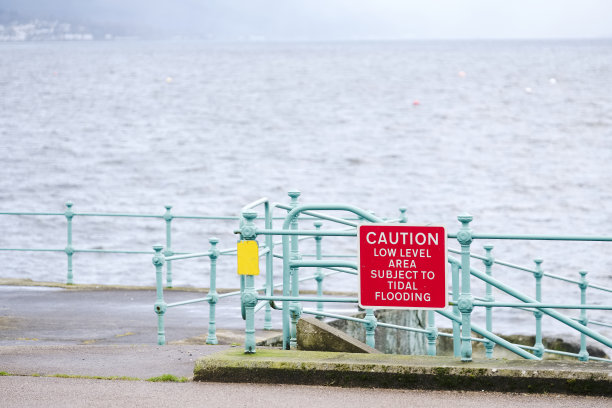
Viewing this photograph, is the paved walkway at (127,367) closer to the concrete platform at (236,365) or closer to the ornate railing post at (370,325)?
the concrete platform at (236,365)

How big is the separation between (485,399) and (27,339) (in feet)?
18.7

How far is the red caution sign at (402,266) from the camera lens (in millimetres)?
7539

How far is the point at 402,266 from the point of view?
761cm

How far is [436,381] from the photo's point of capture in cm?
737

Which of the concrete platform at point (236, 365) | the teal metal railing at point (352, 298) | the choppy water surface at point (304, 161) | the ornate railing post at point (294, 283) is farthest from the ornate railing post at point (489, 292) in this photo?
the choppy water surface at point (304, 161)

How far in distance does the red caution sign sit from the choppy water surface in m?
12.1

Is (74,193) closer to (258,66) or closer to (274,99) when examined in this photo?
(274,99)

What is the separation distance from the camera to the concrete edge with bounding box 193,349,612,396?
7.19 meters

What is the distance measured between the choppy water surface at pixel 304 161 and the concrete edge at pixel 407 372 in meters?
12.2

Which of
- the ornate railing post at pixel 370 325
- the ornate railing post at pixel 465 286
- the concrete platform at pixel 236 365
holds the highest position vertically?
the ornate railing post at pixel 465 286

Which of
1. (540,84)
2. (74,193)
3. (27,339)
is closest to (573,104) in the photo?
(540,84)

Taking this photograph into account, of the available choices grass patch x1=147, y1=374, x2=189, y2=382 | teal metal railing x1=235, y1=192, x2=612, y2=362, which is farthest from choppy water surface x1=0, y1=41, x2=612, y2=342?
grass patch x1=147, y1=374, x2=189, y2=382

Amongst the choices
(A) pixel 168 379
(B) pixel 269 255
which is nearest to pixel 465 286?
(A) pixel 168 379

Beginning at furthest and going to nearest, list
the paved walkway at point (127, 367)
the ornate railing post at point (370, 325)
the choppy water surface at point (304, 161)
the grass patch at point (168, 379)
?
the choppy water surface at point (304, 161)
the ornate railing post at point (370, 325)
the grass patch at point (168, 379)
the paved walkway at point (127, 367)
